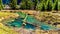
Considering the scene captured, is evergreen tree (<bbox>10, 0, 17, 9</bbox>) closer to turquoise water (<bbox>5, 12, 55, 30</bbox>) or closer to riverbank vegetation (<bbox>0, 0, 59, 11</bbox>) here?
riverbank vegetation (<bbox>0, 0, 59, 11</bbox>)

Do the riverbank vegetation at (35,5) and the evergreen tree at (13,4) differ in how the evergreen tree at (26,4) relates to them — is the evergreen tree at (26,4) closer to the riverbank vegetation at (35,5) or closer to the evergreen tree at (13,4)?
the riverbank vegetation at (35,5)

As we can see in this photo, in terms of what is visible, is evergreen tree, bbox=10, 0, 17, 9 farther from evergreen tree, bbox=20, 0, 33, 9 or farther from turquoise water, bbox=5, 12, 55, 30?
turquoise water, bbox=5, 12, 55, 30

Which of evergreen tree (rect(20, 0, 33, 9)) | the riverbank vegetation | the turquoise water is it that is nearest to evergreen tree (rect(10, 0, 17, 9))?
the riverbank vegetation

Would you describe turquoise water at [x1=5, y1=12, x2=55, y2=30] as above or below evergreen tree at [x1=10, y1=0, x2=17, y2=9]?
below

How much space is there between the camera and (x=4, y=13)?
18.7 feet

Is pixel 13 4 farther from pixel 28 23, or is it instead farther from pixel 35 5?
pixel 28 23

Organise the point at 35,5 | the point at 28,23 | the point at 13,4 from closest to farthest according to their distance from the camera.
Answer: the point at 28,23 < the point at 13,4 < the point at 35,5

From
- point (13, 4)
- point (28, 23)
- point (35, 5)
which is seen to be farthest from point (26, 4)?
point (28, 23)

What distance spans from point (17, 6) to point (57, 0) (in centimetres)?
143

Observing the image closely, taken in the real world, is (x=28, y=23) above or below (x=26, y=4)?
below

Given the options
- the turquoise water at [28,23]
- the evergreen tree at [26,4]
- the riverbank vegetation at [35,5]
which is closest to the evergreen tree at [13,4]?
the riverbank vegetation at [35,5]

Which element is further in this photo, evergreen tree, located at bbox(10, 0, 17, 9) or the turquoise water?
evergreen tree, located at bbox(10, 0, 17, 9)

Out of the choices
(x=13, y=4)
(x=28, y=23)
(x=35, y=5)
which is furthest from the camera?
(x=35, y=5)

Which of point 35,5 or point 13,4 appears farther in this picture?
point 35,5
